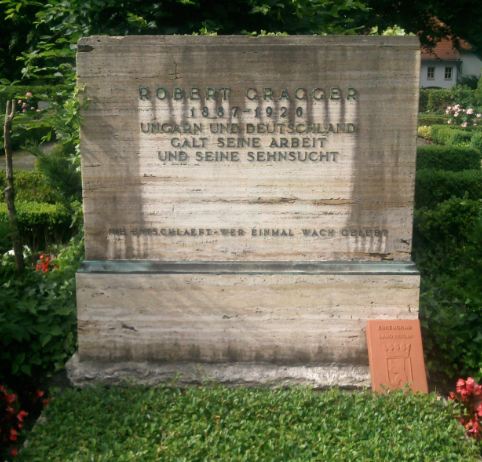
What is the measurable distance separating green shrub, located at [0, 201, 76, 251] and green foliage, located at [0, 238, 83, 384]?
3347 millimetres

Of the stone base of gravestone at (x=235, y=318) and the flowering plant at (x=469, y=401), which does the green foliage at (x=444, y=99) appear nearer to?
the stone base of gravestone at (x=235, y=318)

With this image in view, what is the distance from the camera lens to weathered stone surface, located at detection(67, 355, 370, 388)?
4.39m

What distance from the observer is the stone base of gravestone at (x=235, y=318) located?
442 centimetres

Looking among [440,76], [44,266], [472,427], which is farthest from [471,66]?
[472,427]

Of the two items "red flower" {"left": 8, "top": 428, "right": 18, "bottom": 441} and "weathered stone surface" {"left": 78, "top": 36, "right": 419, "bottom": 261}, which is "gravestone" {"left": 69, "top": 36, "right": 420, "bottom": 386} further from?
"red flower" {"left": 8, "top": 428, "right": 18, "bottom": 441}

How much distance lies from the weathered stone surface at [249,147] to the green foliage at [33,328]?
62 cm

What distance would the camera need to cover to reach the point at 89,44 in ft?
14.0

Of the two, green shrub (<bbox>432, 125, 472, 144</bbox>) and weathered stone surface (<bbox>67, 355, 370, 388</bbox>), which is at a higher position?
weathered stone surface (<bbox>67, 355, 370, 388</bbox>)

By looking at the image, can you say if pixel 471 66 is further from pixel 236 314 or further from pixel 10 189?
pixel 236 314

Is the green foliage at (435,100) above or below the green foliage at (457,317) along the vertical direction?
below

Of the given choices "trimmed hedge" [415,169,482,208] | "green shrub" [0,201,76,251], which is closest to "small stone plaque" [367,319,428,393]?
"trimmed hedge" [415,169,482,208]

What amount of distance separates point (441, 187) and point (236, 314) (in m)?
5.12

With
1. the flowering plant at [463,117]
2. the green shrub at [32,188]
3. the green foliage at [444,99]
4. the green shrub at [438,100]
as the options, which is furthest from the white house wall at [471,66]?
the green shrub at [32,188]

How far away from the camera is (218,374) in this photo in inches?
174
